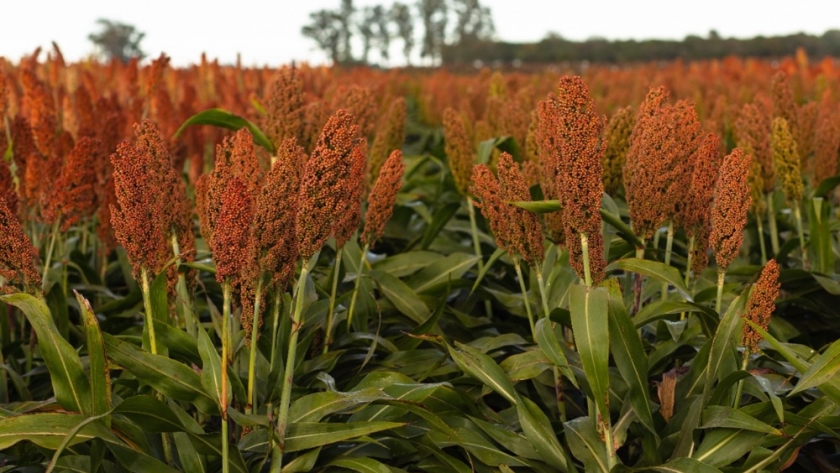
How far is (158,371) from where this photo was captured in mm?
2143

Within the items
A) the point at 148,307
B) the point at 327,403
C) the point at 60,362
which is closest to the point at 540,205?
the point at 327,403

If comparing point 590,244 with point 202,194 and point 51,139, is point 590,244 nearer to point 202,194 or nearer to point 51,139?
point 202,194

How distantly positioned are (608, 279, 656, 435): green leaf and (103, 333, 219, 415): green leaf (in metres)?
1.02

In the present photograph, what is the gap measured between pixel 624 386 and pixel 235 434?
107cm

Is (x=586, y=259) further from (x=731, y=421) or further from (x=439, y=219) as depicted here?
(x=439, y=219)

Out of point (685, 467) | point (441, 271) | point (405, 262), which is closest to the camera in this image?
point (685, 467)

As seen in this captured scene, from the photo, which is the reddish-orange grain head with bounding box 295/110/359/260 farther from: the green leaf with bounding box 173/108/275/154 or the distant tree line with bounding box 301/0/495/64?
the distant tree line with bounding box 301/0/495/64

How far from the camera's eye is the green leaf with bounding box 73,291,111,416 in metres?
1.98

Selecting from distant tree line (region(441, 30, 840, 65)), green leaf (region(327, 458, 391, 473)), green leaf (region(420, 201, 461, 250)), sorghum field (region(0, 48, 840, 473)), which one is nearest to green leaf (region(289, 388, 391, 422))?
sorghum field (region(0, 48, 840, 473))

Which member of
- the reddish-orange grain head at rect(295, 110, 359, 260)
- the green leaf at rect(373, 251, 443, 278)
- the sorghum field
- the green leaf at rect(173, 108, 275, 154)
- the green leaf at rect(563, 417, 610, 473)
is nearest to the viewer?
the reddish-orange grain head at rect(295, 110, 359, 260)

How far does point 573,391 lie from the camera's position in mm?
2908

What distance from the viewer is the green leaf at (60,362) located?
2.04m

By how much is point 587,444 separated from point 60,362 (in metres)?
1.30

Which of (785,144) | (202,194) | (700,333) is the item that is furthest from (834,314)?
(202,194)
